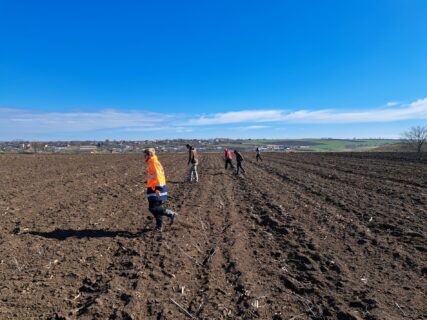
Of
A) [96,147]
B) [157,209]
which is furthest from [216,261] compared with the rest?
[96,147]

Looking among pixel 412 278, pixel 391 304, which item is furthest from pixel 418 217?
pixel 391 304

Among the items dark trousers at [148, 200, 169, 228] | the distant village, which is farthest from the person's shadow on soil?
the distant village

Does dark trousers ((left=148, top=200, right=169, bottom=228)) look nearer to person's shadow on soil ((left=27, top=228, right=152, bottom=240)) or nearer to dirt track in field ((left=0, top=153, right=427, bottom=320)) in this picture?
dirt track in field ((left=0, top=153, right=427, bottom=320))

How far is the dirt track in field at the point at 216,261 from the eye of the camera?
4551 millimetres

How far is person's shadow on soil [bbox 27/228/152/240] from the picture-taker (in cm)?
765

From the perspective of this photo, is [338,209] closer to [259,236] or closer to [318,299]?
[259,236]

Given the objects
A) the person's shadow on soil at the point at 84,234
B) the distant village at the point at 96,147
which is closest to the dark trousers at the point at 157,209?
the person's shadow on soil at the point at 84,234

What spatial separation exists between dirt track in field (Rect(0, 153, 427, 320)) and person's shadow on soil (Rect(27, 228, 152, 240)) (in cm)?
2

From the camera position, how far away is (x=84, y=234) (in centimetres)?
782

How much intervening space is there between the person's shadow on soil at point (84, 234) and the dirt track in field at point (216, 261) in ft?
0.07

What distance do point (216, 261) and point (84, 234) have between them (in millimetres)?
3329

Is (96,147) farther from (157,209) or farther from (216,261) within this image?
(216,261)

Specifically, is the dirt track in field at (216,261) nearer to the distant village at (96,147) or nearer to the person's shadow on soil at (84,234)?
the person's shadow on soil at (84,234)

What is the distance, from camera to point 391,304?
4.64m
